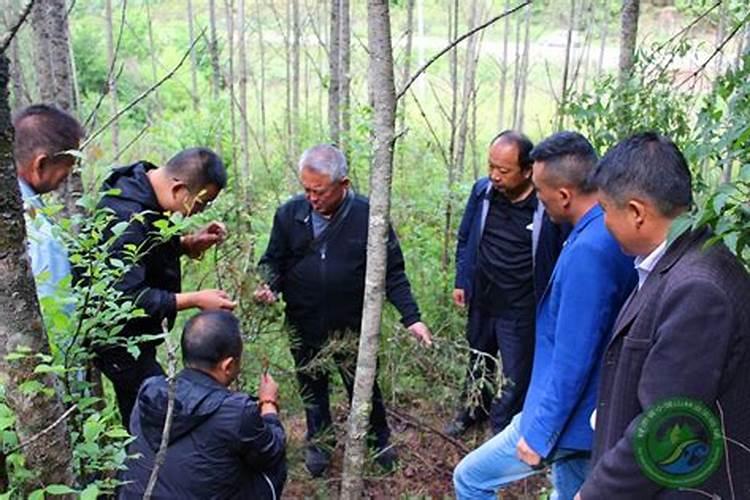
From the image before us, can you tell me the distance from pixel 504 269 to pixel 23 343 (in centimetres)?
255

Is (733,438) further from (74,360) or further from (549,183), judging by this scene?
(74,360)

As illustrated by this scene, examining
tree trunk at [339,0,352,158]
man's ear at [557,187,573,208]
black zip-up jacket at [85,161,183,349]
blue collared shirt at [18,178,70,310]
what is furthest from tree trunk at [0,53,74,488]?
tree trunk at [339,0,352,158]

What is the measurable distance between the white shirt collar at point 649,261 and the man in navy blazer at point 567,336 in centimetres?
24

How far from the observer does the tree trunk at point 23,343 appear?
1.13 meters

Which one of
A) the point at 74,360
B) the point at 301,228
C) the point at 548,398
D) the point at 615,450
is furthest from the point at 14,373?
the point at 301,228

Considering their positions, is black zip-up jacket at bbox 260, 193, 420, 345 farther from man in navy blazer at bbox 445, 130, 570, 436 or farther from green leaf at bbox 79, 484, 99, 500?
green leaf at bbox 79, 484, 99, 500

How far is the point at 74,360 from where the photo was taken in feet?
5.49

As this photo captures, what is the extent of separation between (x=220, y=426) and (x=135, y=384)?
2.91ft

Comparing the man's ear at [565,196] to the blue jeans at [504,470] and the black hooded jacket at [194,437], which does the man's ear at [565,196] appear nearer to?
the blue jeans at [504,470]

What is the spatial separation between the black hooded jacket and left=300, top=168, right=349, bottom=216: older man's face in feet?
3.59

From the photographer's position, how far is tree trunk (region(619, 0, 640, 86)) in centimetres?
390

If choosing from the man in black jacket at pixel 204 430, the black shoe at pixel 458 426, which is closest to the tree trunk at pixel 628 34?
the black shoe at pixel 458 426

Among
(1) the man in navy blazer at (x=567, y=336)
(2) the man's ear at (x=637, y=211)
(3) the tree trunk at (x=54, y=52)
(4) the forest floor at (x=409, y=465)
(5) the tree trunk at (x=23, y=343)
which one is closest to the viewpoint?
(5) the tree trunk at (x=23, y=343)

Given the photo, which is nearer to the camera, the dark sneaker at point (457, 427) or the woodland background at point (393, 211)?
the woodland background at point (393, 211)
